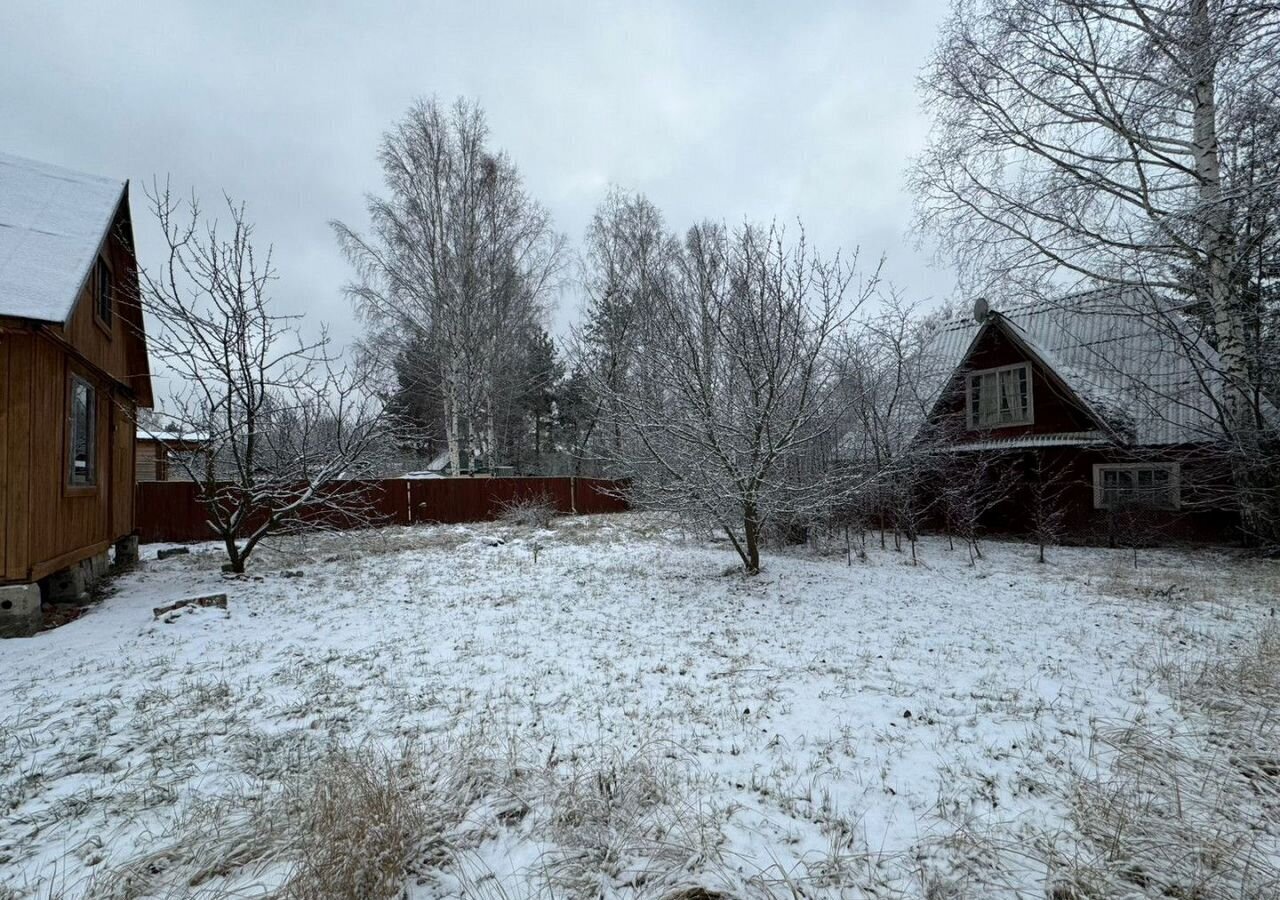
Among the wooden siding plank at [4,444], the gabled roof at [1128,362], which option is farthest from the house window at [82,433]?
the gabled roof at [1128,362]

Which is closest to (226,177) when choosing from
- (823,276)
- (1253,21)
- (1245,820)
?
(823,276)

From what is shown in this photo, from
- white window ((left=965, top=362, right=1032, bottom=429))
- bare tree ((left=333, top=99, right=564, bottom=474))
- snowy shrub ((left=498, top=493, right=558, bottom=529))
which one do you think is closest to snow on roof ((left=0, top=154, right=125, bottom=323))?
bare tree ((left=333, top=99, right=564, bottom=474))

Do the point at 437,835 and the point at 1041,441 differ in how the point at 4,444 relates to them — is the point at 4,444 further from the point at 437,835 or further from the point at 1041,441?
the point at 1041,441

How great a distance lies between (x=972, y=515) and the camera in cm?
985

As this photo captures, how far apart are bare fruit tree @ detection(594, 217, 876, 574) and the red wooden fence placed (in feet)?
13.8

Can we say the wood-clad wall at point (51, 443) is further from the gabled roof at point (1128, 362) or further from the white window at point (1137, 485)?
the white window at point (1137, 485)

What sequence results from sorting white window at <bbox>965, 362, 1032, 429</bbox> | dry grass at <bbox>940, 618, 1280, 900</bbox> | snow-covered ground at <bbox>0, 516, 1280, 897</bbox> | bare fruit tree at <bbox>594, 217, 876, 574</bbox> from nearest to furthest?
dry grass at <bbox>940, 618, 1280, 900</bbox> < snow-covered ground at <bbox>0, 516, 1280, 897</bbox> < bare fruit tree at <bbox>594, 217, 876, 574</bbox> < white window at <bbox>965, 362, 1032, 429</bbox>

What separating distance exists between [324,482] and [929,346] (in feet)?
50.8

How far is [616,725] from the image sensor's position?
340 cm

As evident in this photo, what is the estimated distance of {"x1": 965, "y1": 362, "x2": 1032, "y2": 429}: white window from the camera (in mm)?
12977

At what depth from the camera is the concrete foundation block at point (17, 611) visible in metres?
5.23

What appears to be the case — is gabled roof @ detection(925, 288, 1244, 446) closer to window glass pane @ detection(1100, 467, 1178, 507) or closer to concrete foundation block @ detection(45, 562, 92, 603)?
window glass pane @ detection(1100, 467, 1178, 507)

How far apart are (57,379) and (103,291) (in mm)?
2809

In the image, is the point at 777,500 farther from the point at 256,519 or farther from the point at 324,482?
the point at 256,519
